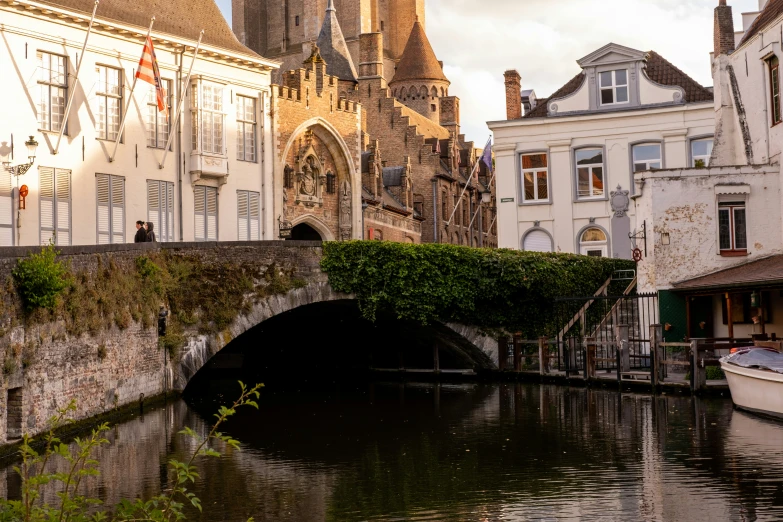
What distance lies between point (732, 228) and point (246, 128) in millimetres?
16039

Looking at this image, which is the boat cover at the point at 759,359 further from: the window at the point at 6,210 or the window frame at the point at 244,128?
the window frame at the point at 244,128

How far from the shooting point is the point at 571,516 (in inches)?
488

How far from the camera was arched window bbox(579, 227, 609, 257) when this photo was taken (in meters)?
39.7

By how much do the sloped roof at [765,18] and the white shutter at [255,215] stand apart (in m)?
15.8

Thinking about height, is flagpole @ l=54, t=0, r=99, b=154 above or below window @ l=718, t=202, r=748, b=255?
above

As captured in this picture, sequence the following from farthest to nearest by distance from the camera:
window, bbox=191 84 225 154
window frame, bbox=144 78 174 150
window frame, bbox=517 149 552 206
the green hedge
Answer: window frame, bbox=517 149 552 206, window, bbox=191 84 225 154, window frame, bbox=144 78 174 150, the green hedge

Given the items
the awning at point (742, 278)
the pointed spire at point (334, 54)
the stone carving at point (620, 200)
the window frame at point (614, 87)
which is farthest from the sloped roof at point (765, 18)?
the pointed spire at point (334, 54)

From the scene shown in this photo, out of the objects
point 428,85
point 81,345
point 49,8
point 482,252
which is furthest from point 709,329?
point 428,85

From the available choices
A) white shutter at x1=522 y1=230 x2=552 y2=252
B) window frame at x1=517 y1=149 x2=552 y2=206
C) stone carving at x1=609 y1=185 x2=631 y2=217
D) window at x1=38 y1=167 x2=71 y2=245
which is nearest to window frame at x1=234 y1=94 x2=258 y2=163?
window at x1=38 y1=167 x2=71 y2=245

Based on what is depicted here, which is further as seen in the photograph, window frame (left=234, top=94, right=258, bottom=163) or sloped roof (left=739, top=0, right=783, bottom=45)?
window frame (left=234, top=94, right=258, bottom=163)

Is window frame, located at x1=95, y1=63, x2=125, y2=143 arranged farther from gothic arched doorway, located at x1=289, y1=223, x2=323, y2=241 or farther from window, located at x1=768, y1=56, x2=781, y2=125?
window, located at x1=768, y1=56, x2=781, y2=125

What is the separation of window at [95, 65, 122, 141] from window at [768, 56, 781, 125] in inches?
692

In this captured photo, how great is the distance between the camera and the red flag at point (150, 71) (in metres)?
30.2

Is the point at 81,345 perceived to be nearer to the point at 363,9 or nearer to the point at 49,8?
the point at 49,8
